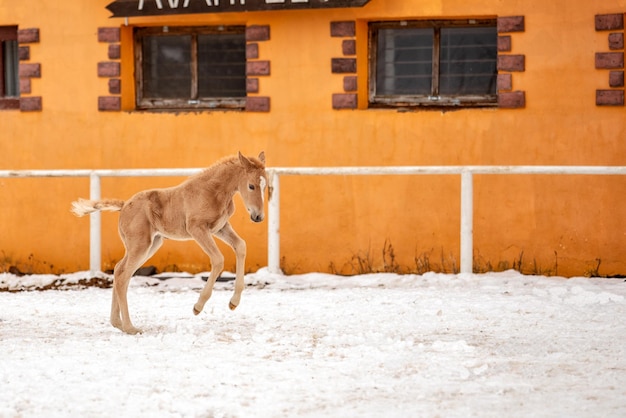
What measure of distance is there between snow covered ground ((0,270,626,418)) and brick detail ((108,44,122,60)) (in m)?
3.88

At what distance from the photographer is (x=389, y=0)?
11914 millimetres

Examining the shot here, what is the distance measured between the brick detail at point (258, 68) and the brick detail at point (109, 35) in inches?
71.8

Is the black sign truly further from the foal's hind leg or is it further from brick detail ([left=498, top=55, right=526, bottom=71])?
the foal's hind leg

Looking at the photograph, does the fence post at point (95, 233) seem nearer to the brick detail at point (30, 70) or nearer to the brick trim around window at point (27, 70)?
the brick trim around window at point (27, 70)

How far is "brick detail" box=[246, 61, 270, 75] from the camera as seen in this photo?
12406 mm

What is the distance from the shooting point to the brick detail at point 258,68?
12.4 metres

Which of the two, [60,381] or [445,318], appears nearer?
[60,381]

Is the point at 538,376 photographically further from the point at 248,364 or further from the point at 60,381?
the point at 60,381

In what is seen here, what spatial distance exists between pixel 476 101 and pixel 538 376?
6.67 metres

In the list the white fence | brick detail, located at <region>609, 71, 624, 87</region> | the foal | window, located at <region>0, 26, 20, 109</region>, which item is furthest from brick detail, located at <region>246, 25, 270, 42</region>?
the foal

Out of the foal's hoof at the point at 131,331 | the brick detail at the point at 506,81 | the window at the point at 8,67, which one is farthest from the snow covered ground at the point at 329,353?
the window at the point at 8,67

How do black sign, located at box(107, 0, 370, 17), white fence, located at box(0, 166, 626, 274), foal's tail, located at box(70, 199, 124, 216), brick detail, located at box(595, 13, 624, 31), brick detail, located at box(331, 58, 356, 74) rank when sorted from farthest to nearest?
brick detail, located at box(331, 58, 356, 74)
black sign, located at box(107, 0, 370, 17)
brick detail, located at box(595, 13, 624, 31)
white fence, located at box(0, 166, 626, 274)
foal's tail, located at box(70, 199, 124, 216)

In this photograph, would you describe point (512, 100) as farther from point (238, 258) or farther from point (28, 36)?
point (28, 36)

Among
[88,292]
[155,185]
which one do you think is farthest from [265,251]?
[88,292]
